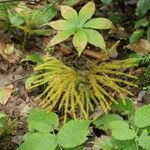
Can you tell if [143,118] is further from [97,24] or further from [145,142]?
[97,24]

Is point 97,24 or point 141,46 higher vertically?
point 97,24

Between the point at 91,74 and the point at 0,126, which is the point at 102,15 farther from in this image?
the point at 0,126

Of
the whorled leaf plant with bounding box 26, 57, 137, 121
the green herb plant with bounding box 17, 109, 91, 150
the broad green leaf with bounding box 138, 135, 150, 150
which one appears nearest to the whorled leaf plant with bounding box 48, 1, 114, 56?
the whorled leaf plant with bounding box 26, 57, 137, 121

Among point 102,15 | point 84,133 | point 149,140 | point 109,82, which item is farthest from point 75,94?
point 102,15

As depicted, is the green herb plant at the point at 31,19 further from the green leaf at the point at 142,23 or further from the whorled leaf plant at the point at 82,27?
the green leaf at the point at 142,23

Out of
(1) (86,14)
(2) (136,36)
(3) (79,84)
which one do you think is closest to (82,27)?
(1) (86,14)

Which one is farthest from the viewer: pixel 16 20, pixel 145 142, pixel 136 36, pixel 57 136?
pixel 136 36
